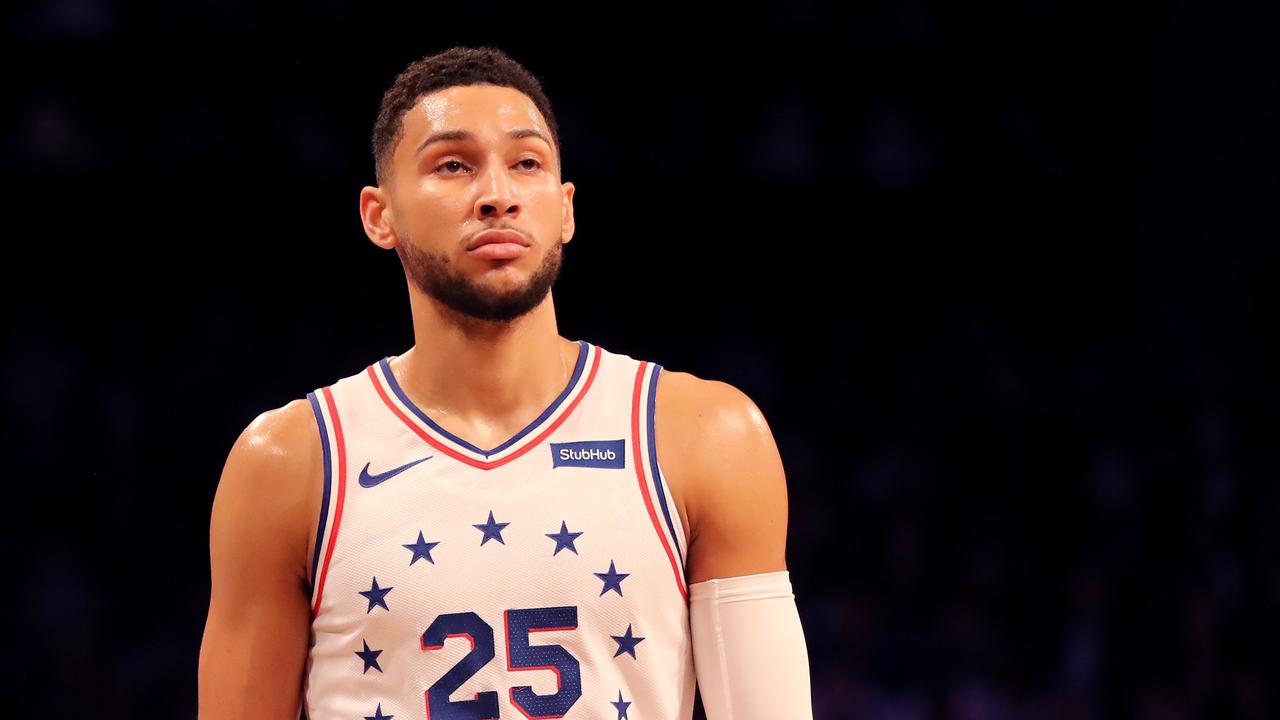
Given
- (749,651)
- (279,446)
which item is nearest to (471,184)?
(279,446)

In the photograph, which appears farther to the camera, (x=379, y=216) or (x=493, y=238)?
(x=379, y=216)

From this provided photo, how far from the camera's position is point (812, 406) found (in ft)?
17.5

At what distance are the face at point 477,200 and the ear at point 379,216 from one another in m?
0.04

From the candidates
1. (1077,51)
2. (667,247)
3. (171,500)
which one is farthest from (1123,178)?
(171,500)

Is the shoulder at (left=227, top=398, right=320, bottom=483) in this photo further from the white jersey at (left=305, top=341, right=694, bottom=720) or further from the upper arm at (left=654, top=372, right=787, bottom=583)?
the upper arm at (left=654, top=372, right=787, bottom=583)

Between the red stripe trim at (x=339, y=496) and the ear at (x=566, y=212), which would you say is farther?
the ear at (x=566, y=212)

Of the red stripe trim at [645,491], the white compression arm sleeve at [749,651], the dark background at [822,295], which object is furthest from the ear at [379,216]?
the dark background at [822,295]

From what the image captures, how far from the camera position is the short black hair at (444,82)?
230cm

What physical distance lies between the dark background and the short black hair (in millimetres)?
2592

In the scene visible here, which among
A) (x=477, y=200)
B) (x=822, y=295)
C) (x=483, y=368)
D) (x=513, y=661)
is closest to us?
(x=513, y=661)

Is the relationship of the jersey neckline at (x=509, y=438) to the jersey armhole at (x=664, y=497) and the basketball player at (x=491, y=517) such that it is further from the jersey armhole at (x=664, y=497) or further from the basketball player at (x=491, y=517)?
the jersey armhole at (x=664, y=497)

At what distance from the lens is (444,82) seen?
2.29 meters

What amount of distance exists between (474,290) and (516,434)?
9.5 inches

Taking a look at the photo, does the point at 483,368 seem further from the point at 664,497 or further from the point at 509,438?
the point at 664,497
